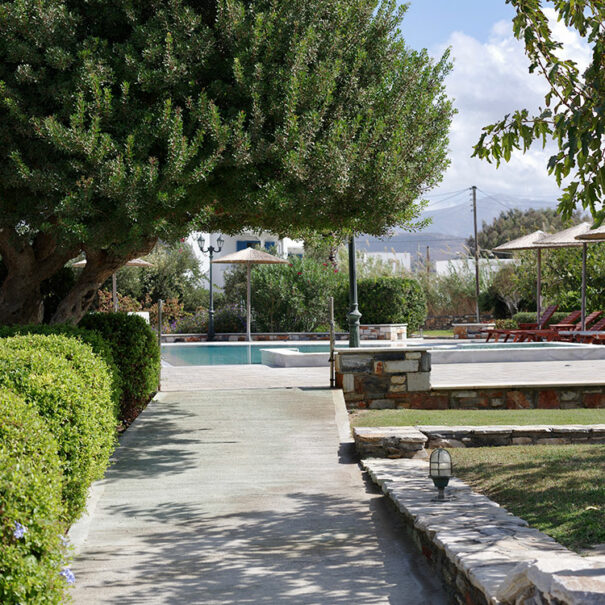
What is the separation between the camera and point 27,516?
3432mm

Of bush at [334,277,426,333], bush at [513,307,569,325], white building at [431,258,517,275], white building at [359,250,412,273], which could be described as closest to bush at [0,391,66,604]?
bush at [334,277,426,333]

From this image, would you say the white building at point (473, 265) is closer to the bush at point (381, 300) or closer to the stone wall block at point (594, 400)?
the bush at point (381, 300)

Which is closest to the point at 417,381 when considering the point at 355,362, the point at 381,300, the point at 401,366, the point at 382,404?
the point at 401,366

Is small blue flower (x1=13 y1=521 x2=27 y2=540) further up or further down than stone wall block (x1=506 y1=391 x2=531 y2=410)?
further up

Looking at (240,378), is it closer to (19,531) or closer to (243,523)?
(243,523)

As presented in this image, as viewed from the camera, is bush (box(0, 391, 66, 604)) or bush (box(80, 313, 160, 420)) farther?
bush (box(80, 313, 160, 420))

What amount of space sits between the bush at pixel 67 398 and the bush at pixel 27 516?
0.88 metres

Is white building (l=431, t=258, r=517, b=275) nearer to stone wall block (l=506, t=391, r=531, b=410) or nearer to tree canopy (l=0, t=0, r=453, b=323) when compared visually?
stone wall block (l=506, t=391, r=531, b=410)

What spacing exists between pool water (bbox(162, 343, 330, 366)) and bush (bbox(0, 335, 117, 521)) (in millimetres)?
13216

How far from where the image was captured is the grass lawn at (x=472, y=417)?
9.83m

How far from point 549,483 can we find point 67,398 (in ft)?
13.2

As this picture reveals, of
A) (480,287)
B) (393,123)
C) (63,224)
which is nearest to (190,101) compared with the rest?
(63,224)

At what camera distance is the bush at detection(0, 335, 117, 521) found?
5340 mm

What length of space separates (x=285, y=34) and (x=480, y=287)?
2633 cm
